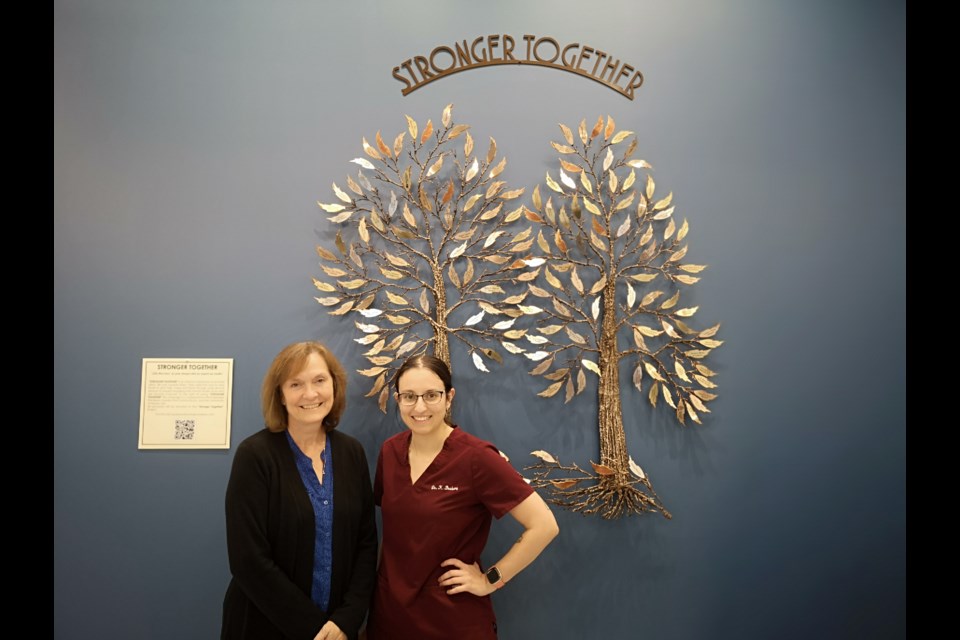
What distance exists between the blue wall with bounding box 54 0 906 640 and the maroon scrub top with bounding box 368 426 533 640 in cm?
46

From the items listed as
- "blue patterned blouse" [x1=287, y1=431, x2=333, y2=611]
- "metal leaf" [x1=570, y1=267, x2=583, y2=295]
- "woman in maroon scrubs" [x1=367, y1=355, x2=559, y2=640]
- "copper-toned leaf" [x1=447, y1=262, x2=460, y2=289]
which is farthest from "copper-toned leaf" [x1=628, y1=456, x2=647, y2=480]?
"blue patterned blouse" [x1=287, y1=431, x2=333, y2=611]

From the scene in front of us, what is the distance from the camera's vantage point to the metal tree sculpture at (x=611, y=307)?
225 centimetres

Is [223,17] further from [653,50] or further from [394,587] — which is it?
[394,587]

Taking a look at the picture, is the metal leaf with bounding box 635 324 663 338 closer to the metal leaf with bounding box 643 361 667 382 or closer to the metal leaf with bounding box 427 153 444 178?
the metal leaf with bounding box 643 361 667 382

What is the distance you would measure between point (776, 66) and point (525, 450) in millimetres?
1916

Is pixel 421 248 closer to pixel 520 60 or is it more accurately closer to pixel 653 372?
pixel 520 60

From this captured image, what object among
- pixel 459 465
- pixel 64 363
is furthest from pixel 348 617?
pixel 64 363

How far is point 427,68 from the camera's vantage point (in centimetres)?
233

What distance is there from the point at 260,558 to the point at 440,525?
20.5 inches

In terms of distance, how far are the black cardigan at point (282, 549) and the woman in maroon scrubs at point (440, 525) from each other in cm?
10

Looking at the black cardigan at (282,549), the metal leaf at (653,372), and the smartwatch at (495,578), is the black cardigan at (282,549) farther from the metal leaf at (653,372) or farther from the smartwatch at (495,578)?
the metal leaf at (653,372)

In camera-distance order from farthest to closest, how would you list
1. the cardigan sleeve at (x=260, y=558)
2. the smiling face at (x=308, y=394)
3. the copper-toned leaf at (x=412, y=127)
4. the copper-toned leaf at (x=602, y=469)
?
the copper-toned leaf at (x=412, y=127), the copper-toned leaf at (x=602, y=469), the smiling face at (x=308, y=394), the cardigan sleeve at (x=260, y=558)

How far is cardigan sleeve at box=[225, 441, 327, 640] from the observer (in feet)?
5.43

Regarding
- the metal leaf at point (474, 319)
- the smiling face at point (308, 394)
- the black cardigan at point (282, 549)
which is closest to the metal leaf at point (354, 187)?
the metal leaf at point (474, 319)
